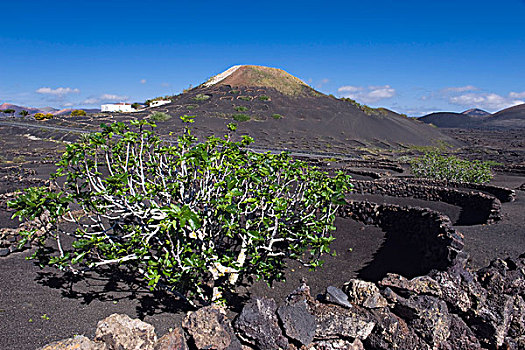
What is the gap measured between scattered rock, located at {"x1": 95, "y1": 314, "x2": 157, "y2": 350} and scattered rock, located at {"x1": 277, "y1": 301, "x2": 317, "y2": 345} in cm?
149

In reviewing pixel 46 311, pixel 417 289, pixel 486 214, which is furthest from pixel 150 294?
pixel 486 214

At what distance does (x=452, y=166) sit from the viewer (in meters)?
20.2

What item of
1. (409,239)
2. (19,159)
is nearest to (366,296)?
(409,239)

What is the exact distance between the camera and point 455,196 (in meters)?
14.7

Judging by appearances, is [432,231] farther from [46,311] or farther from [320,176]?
[46,311]

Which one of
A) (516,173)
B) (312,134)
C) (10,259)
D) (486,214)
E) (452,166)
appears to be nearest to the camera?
(10,259)

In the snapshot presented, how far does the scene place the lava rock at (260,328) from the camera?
3.99 m

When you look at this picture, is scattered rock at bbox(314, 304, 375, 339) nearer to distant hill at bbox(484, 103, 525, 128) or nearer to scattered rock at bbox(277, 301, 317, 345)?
scattered rock at bbox(277, 301, 317, 345)

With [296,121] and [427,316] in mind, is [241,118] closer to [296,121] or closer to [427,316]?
Result: [296,121]

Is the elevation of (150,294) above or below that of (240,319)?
below

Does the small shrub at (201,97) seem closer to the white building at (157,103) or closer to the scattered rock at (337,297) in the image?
the white building at (157,103)

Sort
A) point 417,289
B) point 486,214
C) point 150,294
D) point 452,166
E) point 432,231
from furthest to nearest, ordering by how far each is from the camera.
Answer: point 452,166, point 486,214, point 432,231, point 150,294, point 417,289

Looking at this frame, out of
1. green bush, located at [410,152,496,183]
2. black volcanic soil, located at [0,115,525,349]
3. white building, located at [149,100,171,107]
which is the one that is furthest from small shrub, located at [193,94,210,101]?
black volcanic soil, located at [0,115,525,349]

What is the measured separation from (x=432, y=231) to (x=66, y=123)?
56.5 m
